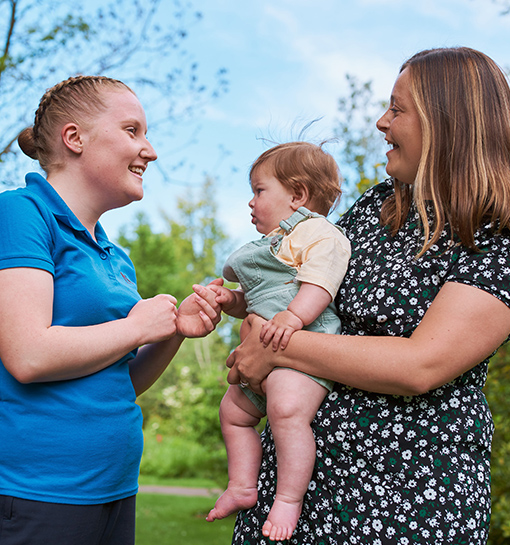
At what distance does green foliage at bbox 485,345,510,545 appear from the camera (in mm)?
4867

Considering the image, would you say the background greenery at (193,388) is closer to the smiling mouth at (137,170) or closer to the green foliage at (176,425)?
the green foliage at (176,425)

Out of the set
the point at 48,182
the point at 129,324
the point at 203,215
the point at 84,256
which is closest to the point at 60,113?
the point at 48,182

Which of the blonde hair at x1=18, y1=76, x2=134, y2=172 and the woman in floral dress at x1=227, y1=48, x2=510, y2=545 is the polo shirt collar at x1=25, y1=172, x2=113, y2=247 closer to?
the blonde hair at x1=18, y1=76, x2=134, y2=172

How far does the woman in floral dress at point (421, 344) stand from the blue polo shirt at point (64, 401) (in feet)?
1.50

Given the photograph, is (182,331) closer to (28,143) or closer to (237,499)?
(237,499)

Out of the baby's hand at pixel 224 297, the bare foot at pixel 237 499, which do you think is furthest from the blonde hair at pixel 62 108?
the bare foot at pixel 237 499

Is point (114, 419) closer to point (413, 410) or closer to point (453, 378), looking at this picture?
point (413, 410)

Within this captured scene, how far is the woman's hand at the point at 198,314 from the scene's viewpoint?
2.08 metres

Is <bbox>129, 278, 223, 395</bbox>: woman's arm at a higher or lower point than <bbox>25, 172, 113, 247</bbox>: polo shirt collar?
lower

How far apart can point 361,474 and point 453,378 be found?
1.31 feet

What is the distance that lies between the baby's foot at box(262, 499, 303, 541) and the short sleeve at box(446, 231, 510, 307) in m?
0.84

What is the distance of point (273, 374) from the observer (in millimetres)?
1845

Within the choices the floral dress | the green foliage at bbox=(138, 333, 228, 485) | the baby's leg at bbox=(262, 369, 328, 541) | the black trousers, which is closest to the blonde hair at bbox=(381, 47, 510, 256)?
the floral dress

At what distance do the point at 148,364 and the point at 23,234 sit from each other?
816 mm
